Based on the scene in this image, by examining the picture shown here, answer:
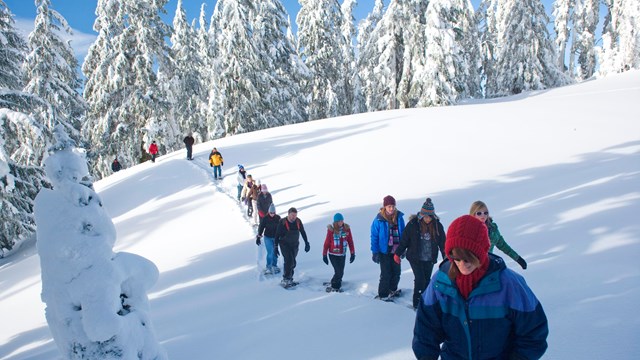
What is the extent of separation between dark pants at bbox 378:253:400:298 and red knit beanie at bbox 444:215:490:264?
4.30m

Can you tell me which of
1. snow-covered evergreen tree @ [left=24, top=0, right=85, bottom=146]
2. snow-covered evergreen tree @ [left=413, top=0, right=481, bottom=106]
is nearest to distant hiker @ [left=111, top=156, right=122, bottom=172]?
snow-covered evergreen tree @ [left=24, top=0, right=85, bottom=146]

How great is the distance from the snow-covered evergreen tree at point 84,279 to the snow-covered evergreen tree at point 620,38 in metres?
45.0

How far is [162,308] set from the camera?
816 cm

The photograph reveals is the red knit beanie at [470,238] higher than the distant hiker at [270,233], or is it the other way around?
the red knit beanie at [470,238]

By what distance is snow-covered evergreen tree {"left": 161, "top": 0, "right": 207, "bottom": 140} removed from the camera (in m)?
36.4

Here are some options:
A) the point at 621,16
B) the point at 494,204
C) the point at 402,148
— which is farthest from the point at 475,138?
the point at 621,16

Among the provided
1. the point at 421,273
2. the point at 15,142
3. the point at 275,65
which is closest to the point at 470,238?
the point at 421,273

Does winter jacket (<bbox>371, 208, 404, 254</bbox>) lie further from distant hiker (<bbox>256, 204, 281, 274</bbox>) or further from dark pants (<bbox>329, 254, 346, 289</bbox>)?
distant hiker (<bbox>256, 204, 281, 274</bbox>)

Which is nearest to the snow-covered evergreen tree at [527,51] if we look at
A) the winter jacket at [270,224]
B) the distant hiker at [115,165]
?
the winter jacket at [270,224]

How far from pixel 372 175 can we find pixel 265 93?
19.5m

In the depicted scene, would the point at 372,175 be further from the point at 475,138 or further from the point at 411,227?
the point at 411,227

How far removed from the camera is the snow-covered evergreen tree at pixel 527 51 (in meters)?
31.0

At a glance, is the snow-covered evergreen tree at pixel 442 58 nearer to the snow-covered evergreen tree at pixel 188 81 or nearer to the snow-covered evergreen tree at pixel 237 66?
the snow-covered evergreen tree at pixel 237 66

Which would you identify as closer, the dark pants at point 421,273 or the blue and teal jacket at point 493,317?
the blue and teal jacket at point 493,317
